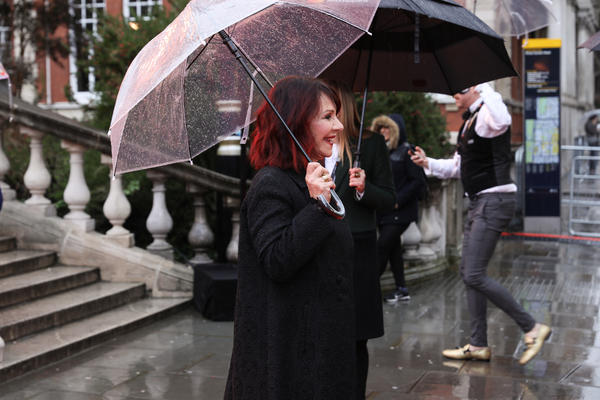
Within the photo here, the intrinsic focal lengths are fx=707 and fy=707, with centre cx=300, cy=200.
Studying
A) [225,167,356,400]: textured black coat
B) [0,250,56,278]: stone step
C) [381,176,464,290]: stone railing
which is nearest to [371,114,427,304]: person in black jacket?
[381,176,464,290]: stone railing

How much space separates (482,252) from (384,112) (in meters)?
4.49

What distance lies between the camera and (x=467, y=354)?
16.6 ft

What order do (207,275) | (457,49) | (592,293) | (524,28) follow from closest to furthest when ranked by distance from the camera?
(457,49) → (524,28) → (207,275) → (592,293)

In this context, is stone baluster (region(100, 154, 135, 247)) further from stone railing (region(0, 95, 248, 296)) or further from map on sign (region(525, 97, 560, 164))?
map on sign (region(525, 97, 560, 164))

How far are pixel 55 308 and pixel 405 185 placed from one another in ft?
11.4

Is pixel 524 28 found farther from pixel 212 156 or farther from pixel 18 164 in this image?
pixel 18 164

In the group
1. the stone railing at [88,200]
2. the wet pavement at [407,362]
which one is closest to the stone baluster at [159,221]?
the stone railing at [88,200]

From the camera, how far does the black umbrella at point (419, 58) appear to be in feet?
13.0

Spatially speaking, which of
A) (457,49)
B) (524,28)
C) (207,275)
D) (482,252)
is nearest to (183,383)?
(207,275)

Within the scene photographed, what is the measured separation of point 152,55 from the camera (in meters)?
2.81

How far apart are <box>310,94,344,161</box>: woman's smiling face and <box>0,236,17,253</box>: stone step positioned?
4.62 meters


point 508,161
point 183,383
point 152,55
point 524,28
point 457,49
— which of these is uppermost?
point 524,28

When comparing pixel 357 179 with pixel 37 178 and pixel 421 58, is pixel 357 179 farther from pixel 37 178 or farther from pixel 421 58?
pixel 37 178

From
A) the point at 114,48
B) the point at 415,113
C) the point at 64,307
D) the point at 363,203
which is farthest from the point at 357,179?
the point at 415,113
